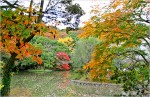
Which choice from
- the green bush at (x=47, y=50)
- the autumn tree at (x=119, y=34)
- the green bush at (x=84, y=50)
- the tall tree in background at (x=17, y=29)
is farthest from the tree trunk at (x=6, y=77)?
the green bush at (x=47, y=50)

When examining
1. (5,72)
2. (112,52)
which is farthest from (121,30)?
(5,72)

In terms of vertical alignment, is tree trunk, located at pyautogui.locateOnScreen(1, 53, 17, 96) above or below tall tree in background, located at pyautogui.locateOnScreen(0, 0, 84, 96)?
below

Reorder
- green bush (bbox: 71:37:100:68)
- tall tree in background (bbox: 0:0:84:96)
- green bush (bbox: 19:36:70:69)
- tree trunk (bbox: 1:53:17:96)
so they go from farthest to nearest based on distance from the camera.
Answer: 1. green bush (bbox: 19:36:70:69)
2. green bush (bbox: 71:37:100:68)
3. tree trunk (bbox: 1:53:17:96)
4. tall tree in background (bbox: 0:0:84:96)

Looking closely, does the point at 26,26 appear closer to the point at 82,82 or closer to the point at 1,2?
the point at 1,2

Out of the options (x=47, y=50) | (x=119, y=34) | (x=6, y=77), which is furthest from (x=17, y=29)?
(x=47, y=50)

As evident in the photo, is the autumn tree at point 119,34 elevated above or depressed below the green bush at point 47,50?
above

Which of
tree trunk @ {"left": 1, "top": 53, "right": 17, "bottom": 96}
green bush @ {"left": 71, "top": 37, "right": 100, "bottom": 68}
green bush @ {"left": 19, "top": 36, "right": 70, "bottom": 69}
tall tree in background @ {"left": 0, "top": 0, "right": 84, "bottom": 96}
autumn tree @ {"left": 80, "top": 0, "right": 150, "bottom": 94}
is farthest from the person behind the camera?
green bush @ {"left": 19, "top": 36, "right": 70, "bottom": 69}

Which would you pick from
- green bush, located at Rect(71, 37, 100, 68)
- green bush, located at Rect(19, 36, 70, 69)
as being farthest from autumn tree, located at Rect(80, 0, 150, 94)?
green bush, located at Rect(19, 36, 70, 69)

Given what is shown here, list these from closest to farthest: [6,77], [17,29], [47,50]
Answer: [17,29], [6,77], [47,50]

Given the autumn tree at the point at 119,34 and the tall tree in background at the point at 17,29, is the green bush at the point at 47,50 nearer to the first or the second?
the autumn tree at the point at 119,34

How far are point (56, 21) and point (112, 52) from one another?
1.45 m

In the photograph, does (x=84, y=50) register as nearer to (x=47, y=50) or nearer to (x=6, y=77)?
(x=47, y=50)

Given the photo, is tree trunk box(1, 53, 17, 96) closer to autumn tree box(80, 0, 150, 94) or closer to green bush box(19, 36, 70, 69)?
autumn tree box(80, 0, 150, 94)

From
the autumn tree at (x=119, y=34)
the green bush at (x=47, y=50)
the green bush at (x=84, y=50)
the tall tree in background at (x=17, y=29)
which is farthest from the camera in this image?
the green bush at (x=47, y=50)
